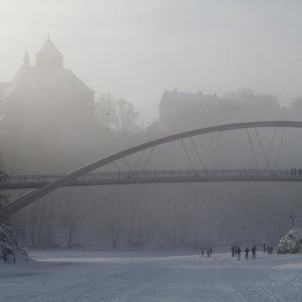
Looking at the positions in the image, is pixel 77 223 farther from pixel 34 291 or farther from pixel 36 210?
pixel 34 291

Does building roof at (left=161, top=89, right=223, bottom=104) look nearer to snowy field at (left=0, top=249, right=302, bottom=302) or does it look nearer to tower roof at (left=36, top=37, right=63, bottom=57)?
tower roof at (left=36, top=37, right=63, bottom=57)

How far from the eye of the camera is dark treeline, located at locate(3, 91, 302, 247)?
83.4 metres

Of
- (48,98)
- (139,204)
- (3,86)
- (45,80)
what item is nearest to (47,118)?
(48,98)

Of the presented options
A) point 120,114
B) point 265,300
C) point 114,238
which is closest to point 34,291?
point 265,300

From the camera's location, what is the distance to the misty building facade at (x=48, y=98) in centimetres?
10994

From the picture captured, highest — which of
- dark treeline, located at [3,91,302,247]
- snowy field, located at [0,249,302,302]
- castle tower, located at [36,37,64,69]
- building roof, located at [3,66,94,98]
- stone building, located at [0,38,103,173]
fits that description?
castle tower, located at [36,37,64,69]

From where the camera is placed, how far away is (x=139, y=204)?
302ft

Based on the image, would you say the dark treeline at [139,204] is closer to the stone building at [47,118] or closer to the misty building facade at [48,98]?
the stone building at [47,118]

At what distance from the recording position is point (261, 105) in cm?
14275

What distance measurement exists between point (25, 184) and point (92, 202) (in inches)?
1307

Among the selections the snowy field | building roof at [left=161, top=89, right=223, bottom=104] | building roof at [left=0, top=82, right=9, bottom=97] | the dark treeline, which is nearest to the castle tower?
building roof at [left=0, top=82, right=9, bottom=97]

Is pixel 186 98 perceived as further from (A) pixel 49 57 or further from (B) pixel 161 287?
(B) pixel 161 287

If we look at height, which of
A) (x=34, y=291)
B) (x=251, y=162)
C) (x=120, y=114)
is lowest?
(x=34, y=291)

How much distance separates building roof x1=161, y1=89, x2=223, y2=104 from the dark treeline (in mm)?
27853
